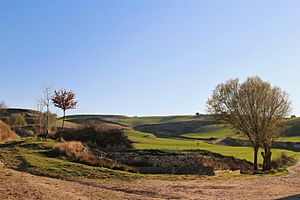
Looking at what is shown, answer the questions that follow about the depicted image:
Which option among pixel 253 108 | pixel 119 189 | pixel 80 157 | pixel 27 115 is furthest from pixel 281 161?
pixel 27 115

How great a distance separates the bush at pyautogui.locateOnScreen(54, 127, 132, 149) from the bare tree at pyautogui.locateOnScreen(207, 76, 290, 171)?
1058 cm

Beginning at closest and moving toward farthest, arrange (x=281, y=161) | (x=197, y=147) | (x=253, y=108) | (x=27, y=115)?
(x=253, y=108) < (x=281, y=161) < (x=197, y=147) < (x=27, y=115)

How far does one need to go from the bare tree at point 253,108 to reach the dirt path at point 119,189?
1782 centimetres

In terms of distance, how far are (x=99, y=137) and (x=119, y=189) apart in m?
25.4

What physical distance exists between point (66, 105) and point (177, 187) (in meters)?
20.7

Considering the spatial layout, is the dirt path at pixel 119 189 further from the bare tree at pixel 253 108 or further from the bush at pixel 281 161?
the bush at pixel 281 161

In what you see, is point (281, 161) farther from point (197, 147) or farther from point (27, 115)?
point (27, 115)

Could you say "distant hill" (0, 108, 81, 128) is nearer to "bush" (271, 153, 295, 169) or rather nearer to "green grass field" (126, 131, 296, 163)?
"green grass field" (126, 131, 296, 163)

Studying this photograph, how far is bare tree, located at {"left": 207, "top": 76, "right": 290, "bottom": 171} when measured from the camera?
42.5m

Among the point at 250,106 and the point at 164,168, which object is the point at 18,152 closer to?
the point at 164,168

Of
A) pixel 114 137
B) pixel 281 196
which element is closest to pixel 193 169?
pixel 281 196

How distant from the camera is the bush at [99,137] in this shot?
1737 inches

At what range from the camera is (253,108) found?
140ft

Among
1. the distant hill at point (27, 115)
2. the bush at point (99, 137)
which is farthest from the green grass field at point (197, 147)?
the distant hill at point (27, 115)
